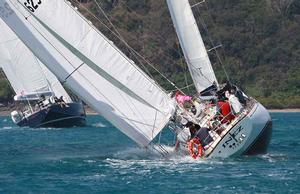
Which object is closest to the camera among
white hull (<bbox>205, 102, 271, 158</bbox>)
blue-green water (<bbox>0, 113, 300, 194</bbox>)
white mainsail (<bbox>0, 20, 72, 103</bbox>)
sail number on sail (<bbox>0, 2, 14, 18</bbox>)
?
blue-green water (<bbox>0, 113, 300, 194</bbox>)

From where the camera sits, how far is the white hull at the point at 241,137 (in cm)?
2647

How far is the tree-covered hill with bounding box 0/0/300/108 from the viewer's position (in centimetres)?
8612

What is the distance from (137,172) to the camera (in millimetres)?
24750

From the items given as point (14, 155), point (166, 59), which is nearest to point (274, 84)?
point (166, 59)

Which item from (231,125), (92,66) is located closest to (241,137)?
(231,125)

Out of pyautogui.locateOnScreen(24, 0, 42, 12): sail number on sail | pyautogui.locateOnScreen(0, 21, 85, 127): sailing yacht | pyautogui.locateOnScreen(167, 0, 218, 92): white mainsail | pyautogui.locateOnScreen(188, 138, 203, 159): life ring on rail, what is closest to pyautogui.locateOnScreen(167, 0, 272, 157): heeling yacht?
pyautogui.locateOnScreen(188, 138, 203, 159): life ring on rail

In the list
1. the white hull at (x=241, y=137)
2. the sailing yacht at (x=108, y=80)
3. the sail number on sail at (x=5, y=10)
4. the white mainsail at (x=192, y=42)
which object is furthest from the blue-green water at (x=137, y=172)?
the sail number on sail at (x=5, y=10)

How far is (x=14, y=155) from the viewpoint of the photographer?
102 ft

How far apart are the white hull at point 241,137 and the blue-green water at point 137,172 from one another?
288mm

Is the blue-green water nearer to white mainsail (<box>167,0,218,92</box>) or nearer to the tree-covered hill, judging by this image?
white mainsail (<box>167,0,218,92</box>)

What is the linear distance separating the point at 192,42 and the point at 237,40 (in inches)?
2522

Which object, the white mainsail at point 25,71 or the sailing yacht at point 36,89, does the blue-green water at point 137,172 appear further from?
the sailing yacht at point 36,89

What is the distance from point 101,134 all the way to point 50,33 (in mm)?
18248

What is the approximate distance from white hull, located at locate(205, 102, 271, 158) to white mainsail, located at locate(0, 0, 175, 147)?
1748 mm
